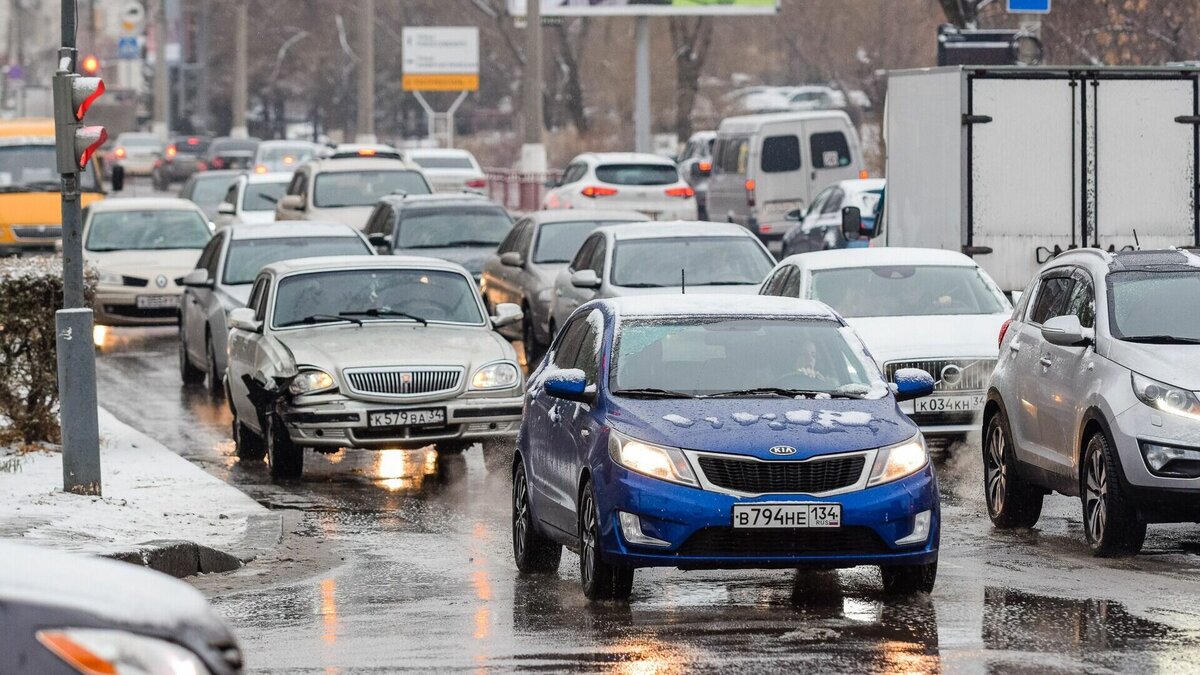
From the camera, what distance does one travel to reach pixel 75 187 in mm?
12445

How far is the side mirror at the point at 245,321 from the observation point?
1531cm

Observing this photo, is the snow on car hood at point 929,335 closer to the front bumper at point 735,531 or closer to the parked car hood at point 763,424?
the parked car hood at point 763,424

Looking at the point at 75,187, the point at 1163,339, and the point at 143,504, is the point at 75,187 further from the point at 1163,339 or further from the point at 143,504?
the point at 1163,339

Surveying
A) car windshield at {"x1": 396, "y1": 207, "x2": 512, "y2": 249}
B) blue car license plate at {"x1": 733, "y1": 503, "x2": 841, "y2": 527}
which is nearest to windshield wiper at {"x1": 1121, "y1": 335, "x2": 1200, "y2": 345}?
blue car license plate at {"x1": 733, "y1": 503, "x2": 841, "y2": 527}

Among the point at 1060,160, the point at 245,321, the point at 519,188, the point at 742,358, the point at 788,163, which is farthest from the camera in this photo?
the point at 519,188

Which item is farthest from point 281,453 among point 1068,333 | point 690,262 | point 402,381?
point 1068,333

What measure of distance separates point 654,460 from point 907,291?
22.5 ft

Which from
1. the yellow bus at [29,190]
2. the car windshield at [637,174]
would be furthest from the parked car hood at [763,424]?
the car windshield at [637,174]

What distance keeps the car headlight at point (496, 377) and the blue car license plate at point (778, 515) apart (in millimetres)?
5644

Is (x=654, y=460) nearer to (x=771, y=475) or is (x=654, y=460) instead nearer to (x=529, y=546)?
(x=771, y=475)

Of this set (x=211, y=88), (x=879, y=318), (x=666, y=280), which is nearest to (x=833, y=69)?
(x=666, y=280)

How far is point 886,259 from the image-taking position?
16.0 meters

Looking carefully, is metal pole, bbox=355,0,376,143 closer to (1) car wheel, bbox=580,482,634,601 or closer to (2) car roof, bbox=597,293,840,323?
(2) car roof, bbox=597,293,840,323

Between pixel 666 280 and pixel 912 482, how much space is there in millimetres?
9824
